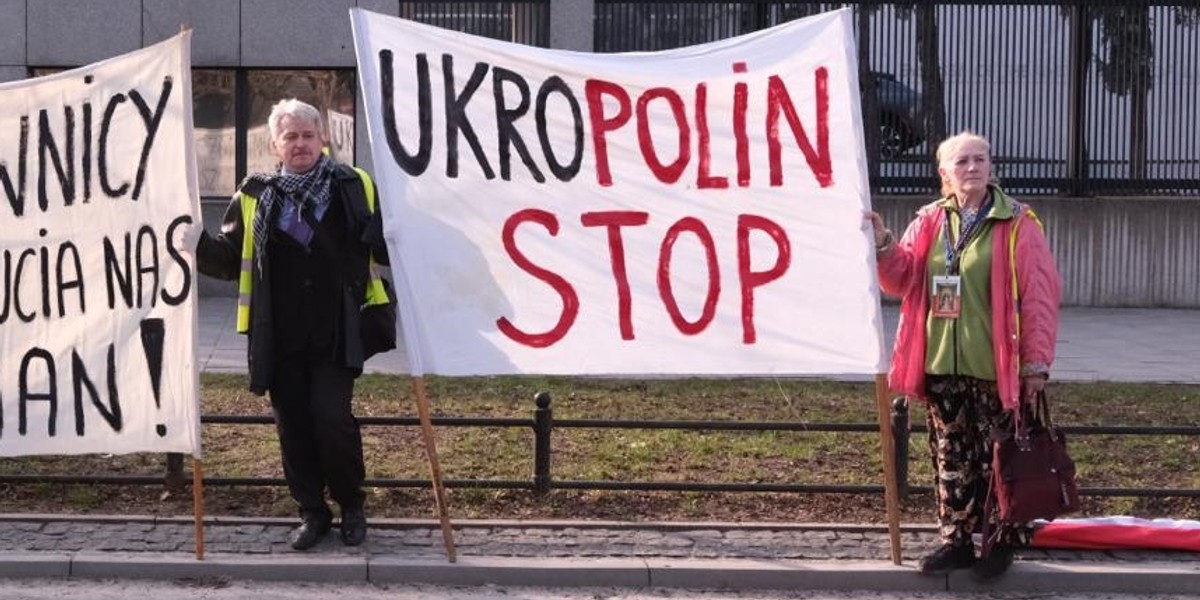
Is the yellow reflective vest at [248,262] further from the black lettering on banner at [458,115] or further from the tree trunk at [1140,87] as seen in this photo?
the tree trunk at [1140,87]

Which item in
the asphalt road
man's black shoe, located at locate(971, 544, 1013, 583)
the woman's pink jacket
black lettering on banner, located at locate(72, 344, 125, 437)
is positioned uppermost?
the woman's pink jacket

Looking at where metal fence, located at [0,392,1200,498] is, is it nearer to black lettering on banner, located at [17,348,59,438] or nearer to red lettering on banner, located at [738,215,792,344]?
black lettering on banner, located at [17,348,59,438]

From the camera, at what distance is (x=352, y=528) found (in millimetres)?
7480

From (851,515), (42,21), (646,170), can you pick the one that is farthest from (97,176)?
(42,21)

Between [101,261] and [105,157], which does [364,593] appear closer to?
[101,261]

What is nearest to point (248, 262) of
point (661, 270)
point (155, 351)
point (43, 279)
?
point (155, 351)

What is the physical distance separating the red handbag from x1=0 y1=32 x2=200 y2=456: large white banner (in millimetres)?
3186

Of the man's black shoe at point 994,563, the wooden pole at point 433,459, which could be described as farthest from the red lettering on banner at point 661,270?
the man's black shoe at point 994,563

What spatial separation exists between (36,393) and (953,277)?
3.76 m

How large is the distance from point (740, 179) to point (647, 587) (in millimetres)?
1674

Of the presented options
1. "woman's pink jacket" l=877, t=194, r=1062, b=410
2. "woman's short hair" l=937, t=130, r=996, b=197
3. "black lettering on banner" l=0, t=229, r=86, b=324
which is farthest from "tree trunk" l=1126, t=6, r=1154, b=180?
"black lettering on banner" l=0, t=229, r=86, b=324

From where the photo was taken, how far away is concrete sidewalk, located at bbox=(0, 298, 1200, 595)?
7184 millimetres

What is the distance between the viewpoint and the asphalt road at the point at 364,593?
6.94 meters

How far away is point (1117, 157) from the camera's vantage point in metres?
18.2
